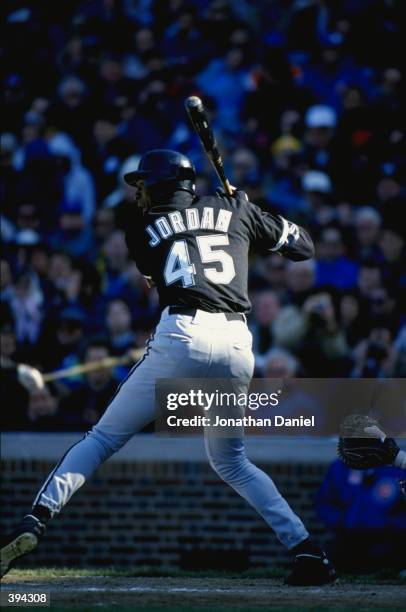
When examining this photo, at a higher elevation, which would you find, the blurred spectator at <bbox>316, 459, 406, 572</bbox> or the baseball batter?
the baseball batter

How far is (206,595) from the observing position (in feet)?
21.7

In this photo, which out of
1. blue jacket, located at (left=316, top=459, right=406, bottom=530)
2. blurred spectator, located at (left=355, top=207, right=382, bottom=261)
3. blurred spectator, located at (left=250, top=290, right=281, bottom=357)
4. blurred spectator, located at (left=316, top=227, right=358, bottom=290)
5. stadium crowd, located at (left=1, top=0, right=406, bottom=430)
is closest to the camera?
blue jacket, located at (left=316, top=459, right=406, bottom=530)

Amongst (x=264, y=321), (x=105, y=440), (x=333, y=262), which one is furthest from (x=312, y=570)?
(x=333, y=262)

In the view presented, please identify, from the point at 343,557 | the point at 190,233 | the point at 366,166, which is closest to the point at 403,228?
the point at 366,166

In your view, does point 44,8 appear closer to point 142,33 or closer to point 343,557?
point 142,33

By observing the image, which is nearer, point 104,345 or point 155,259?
point 155,259

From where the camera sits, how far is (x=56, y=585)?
7.04 m

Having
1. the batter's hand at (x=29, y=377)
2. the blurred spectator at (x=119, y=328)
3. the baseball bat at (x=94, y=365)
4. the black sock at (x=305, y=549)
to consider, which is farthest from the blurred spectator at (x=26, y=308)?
the black sock at (x=305, y=549)

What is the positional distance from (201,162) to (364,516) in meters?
5.71

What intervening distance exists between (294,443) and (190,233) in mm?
4067

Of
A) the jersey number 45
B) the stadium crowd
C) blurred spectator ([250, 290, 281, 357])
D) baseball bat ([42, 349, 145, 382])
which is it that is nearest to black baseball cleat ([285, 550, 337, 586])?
the jersey number 45

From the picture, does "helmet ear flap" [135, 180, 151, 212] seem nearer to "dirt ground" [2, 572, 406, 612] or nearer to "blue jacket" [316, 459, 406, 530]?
"dirt ground" [2, 572, 406, 612]

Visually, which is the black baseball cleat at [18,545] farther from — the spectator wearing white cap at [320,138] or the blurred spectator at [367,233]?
the spectator wearing white cap at [320,138]

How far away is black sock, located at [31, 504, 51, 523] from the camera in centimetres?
658
